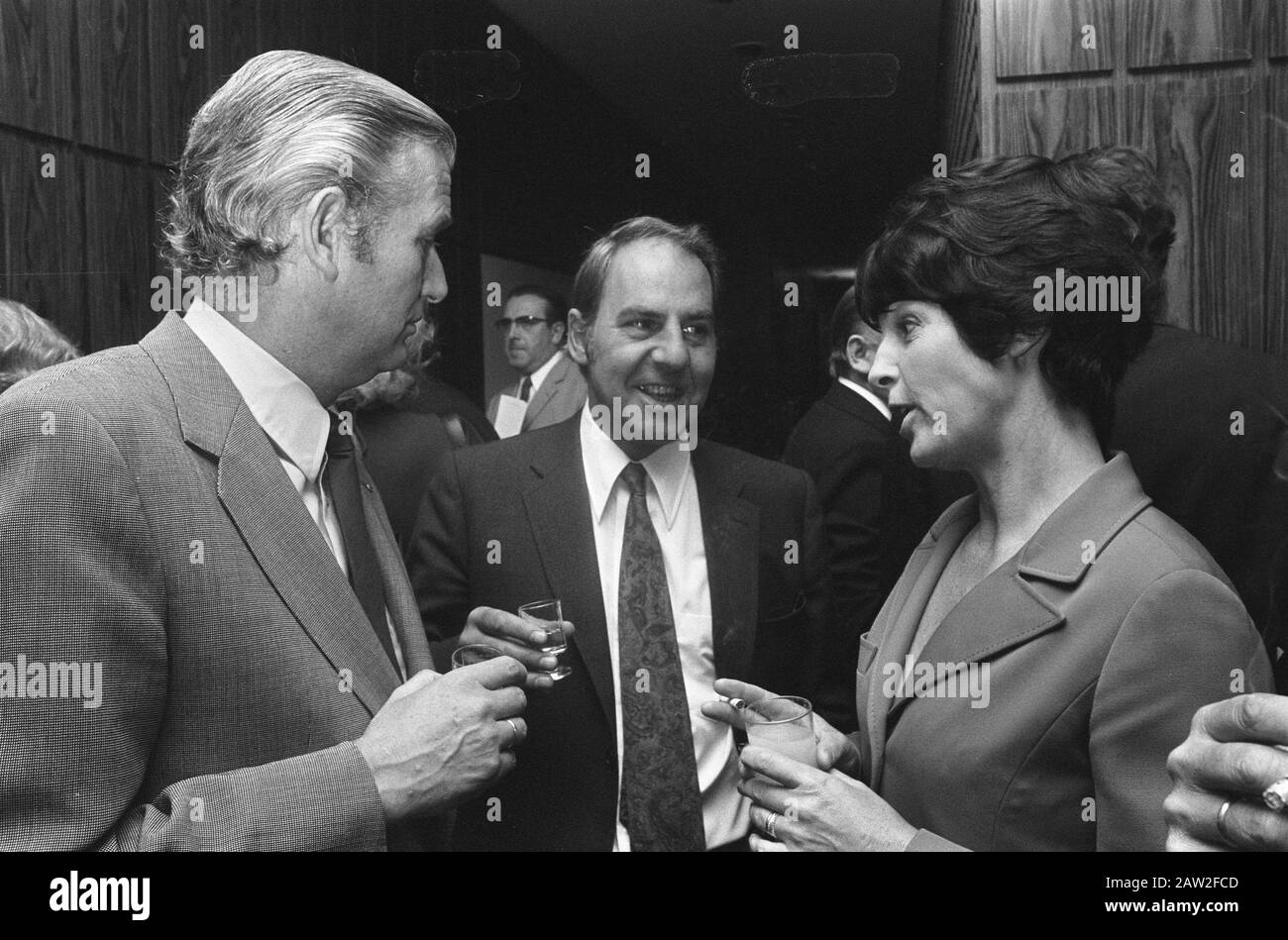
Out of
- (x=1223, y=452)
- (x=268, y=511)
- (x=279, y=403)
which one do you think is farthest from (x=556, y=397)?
(x=1223, y=452)

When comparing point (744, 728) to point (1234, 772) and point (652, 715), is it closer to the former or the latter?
point (652, 715)

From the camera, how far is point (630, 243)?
2348mm

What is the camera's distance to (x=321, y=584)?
1554mm

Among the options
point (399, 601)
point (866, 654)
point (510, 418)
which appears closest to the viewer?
point (399, 601)

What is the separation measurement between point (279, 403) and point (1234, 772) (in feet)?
4.38

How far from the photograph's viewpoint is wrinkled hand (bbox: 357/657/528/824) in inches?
58.7

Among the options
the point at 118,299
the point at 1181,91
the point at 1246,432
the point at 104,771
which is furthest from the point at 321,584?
the point at 1181,91

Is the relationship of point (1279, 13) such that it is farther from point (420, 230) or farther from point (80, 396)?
point (80, 396)

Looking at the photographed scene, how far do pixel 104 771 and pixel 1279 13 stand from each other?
8.64 feet

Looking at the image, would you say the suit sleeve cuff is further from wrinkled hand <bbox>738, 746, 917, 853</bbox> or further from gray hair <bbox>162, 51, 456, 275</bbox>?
gray hair <bbox>162, 51, 456, 275</bbox>

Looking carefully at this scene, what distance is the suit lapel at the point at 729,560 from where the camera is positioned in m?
2.25

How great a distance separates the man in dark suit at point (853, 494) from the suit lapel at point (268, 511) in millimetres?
1105

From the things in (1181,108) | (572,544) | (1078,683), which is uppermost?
(1181,108)

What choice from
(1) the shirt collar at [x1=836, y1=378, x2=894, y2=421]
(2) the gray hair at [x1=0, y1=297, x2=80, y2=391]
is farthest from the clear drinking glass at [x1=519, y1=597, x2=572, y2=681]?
(2) the gray hair at [x1=0, y1=297, x2=80, y2=391]
